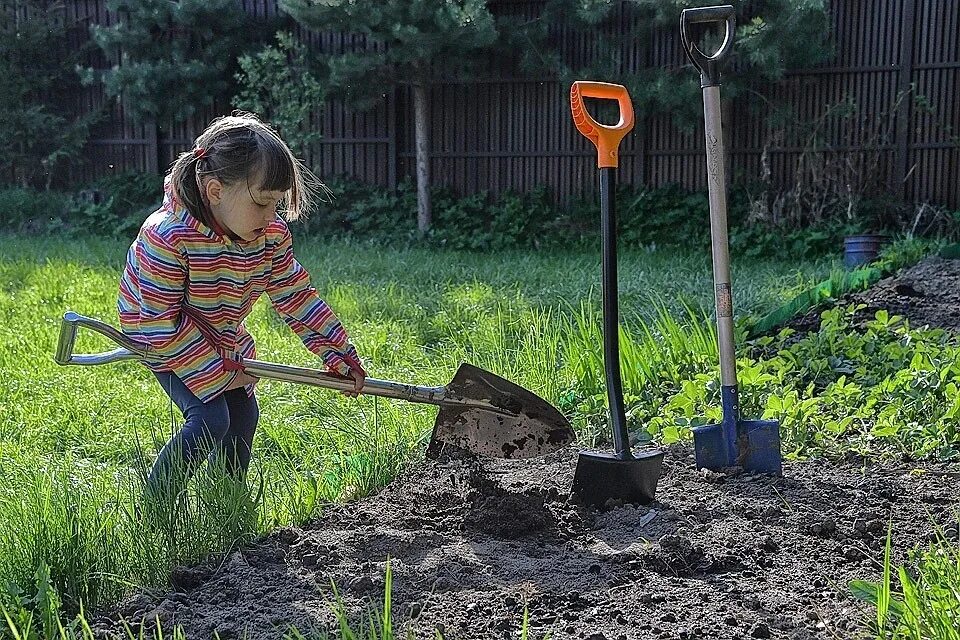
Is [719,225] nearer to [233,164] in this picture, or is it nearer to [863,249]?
[233,164]

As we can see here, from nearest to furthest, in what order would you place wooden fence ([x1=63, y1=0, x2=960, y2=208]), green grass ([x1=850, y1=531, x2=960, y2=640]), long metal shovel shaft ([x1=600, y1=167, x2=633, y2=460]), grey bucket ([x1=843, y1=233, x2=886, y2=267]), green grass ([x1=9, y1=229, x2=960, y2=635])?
green grass ([x1=850, y1=531, x2=960, y2=640])
green grass ([x1=9, y1=229, x2=960, y2=635])
long metal shovel shaft ([x1=600, y1=167, x2=633, y2=460])
grey bucket ([x1=843, y1=233, x2=886, y2=267])
wooden fence ([x1=63, y1=0, x2=960, y2=208])

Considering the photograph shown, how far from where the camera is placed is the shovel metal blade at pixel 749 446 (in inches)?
112

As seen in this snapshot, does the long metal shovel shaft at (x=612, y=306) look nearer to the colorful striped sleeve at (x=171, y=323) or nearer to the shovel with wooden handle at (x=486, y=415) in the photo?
the shovel with wooden handle at (x=486, y=415)

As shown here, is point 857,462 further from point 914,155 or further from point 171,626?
point 914,155

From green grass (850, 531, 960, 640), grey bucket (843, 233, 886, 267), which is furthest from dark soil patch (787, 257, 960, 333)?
green grass (850, 531, 960, 640)

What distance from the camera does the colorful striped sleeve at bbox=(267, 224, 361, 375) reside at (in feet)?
10.1

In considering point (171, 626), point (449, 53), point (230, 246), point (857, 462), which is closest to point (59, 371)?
point (230, 246)

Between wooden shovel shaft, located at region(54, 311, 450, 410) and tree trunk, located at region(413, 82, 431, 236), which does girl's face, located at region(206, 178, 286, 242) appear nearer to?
wooden shovel shaft, located at region(54, 311, 450, 410)

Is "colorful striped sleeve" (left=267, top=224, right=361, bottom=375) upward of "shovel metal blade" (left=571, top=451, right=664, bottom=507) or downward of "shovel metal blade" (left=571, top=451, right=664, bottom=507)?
upward

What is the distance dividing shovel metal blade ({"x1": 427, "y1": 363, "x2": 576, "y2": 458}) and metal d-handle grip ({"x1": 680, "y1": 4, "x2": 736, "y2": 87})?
3.55ft

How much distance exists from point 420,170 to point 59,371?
21.5ft

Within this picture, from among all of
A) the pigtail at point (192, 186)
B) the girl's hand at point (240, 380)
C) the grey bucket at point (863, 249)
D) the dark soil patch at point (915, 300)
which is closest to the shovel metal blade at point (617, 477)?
the girl's hand at point (240, 380)

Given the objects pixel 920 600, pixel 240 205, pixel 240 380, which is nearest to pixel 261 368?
pixel 240 380

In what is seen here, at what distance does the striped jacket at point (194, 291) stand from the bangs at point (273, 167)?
0.22m
